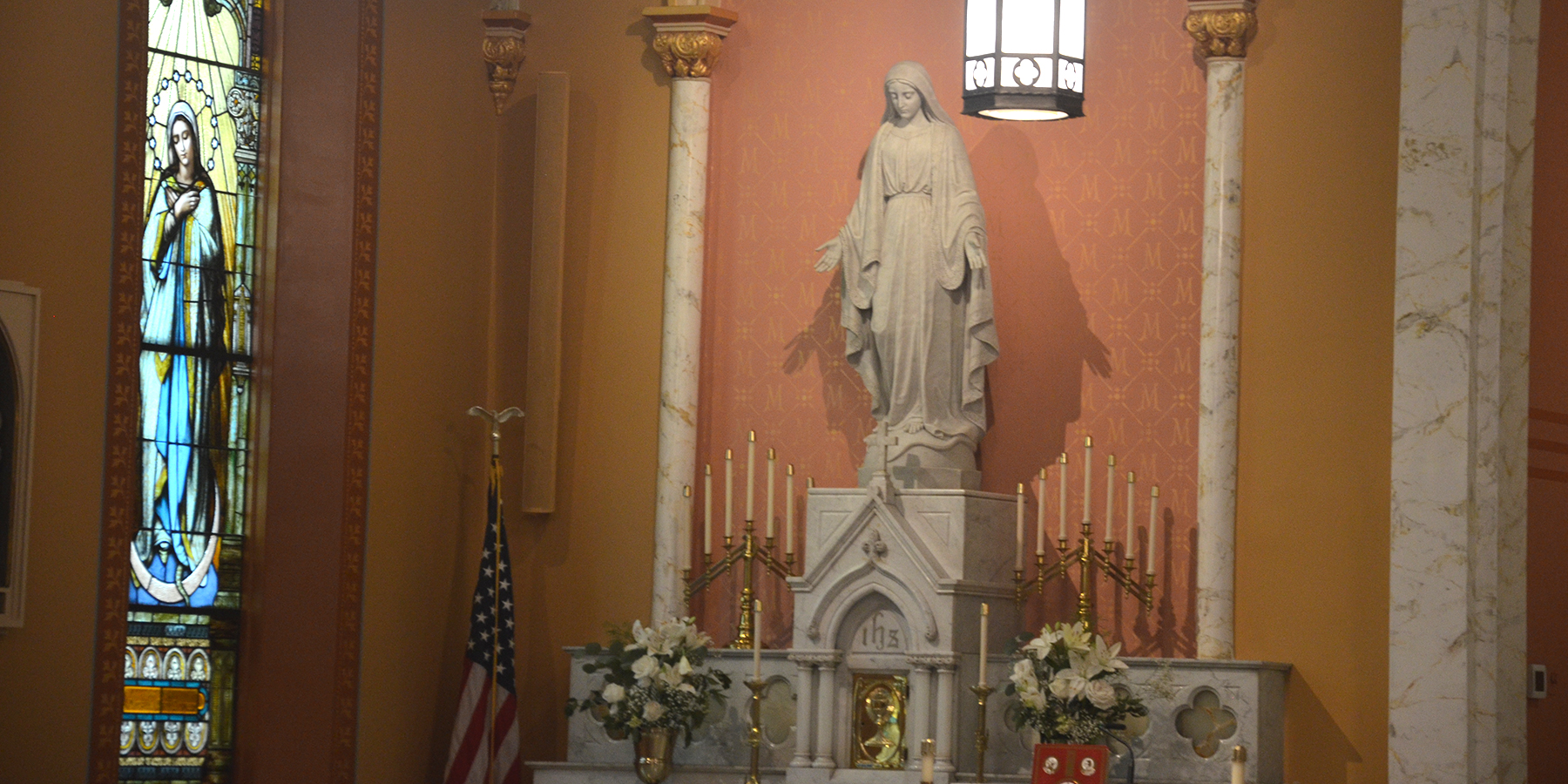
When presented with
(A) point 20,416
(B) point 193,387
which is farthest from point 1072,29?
(A) point 20,416

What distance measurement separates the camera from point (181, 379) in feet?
29.7

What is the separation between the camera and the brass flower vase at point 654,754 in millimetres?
8797

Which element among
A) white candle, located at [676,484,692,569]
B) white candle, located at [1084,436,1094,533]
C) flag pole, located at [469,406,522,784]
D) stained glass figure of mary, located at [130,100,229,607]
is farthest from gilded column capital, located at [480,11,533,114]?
white candle, located at [1084,436,1094,533]

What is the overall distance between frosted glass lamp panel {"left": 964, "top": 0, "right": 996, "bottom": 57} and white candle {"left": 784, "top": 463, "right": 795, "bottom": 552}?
7.09ft

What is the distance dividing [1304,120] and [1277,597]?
208 centimetres

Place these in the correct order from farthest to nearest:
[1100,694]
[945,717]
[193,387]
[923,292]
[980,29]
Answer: [193,387] → [923,292] → [945,717] → [980,29] → [1100,694]

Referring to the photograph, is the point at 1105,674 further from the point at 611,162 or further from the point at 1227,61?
the point at 611,162

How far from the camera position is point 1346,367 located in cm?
888

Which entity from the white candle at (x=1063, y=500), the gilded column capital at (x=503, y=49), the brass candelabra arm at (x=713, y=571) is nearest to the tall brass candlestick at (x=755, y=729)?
the brass candelabra arm at (x=713, y=571)

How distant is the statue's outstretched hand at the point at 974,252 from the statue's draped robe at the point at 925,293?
0.02 metres

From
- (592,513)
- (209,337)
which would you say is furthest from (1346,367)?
(209,337)

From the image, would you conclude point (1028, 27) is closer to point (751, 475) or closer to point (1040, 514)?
point (1040, 514)

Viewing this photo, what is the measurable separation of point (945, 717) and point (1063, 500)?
111 centimetres

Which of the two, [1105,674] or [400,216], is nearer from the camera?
[1105,674]
